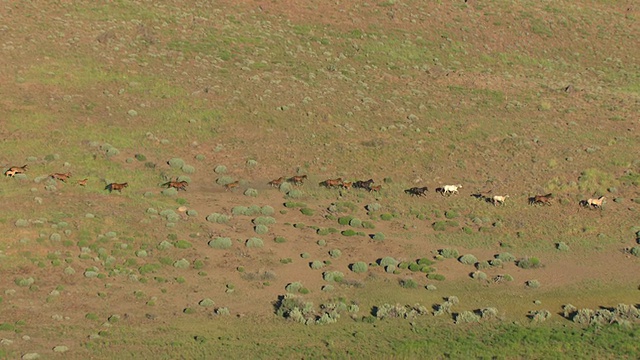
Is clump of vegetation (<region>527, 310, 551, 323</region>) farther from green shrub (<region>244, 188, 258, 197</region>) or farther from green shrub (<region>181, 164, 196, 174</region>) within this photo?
green shrub (<region>181, 164, 196, 174</region>)

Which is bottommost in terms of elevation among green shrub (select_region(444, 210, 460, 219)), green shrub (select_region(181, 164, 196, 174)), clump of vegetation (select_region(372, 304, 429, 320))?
green shrub (select_region(181, 164, 196, 174))

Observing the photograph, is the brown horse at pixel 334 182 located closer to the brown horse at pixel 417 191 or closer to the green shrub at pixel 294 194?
the green shrub at pixel 294 194

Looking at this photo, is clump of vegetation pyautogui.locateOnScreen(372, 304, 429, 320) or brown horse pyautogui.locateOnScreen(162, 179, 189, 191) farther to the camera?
brown horse pyautogui.locateOnScreen(162, 179, 189, 191)

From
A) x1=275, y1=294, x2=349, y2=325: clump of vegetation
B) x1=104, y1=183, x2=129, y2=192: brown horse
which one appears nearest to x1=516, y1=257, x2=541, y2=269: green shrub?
x1=275, y1=294, x2=349, y2=325: clump of vegetation

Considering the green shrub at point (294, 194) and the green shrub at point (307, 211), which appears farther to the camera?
the green shrub at point (294, 194)

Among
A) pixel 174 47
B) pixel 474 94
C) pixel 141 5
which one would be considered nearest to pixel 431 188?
pixel 474 94

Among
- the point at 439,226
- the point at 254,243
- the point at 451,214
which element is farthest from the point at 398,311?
the point at 451,214

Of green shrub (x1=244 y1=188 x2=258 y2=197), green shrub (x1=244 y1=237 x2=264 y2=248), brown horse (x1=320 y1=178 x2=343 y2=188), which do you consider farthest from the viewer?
brown horse (x1=320 y1=178 x2=343 y2=188)

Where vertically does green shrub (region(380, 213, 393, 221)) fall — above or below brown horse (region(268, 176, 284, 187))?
above

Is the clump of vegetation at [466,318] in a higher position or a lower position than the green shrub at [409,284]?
higher

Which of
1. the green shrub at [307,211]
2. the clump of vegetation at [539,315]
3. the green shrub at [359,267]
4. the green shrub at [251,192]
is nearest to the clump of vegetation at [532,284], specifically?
the clump of vegetation at [539,315]
